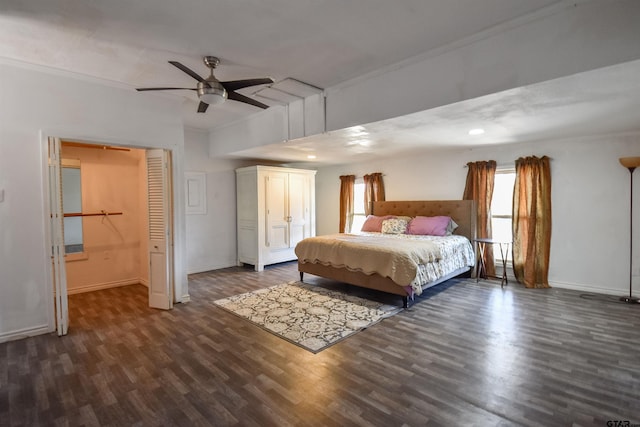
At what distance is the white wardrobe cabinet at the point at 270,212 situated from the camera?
5.90 metres

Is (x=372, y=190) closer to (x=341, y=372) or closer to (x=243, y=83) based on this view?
(x=243, y=83)

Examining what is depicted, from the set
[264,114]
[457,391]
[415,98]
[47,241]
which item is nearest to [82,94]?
[47,241]

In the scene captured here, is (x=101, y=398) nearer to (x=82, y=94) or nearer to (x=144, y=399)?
(x=144, y=399)

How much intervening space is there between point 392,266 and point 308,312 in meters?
1.14

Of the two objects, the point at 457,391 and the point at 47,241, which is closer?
the point at 457,391

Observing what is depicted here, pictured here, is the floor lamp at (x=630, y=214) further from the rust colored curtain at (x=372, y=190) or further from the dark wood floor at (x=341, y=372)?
the rust colored curtain at (x=372, y=190)

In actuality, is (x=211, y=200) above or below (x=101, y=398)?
above

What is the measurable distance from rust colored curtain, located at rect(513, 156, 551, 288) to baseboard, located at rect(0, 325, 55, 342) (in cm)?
609

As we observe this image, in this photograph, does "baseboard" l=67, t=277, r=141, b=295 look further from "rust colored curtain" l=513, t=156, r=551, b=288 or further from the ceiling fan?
"rust colored curtain" l=513, t=156, r=551, b=288

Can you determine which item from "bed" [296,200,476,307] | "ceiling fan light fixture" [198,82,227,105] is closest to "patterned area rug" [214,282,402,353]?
"bed" [296,200,476,307]

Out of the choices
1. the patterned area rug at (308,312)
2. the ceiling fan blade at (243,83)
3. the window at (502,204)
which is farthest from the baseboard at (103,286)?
the window at (502,204)

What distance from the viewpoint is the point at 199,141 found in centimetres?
577

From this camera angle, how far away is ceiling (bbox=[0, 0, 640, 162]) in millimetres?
2152

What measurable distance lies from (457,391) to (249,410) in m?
1.39
